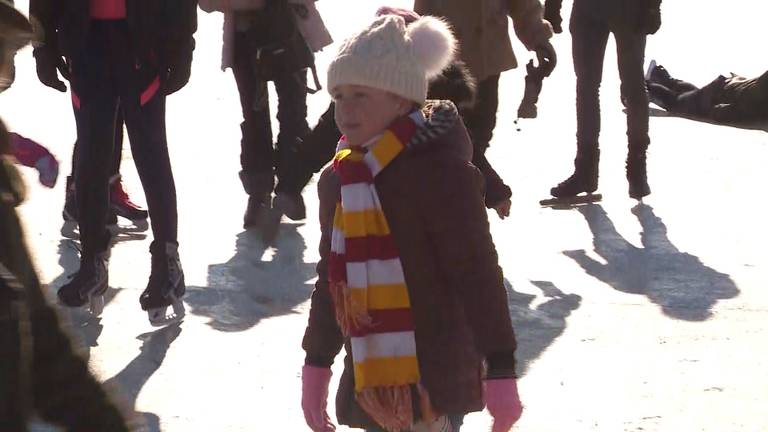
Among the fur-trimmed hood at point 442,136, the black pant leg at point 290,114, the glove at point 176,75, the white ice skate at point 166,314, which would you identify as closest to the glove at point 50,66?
the glove at point 176,75

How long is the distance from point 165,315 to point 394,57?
3.04m

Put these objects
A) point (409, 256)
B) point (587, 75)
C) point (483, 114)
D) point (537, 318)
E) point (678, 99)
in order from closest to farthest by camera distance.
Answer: point (409, 256) → point (537, 318) → point (483, 114) → point (587, 75) → point (678, 99)

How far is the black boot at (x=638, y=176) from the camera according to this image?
9047mm

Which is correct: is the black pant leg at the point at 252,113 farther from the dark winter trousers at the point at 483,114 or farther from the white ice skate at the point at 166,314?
the white ice skate at the point at 166,314

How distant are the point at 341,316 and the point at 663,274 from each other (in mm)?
4088

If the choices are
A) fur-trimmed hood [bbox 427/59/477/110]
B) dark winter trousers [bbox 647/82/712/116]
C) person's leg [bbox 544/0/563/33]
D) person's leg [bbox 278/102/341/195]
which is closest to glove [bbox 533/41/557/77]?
person's leg [bbox 278/102/341/195]

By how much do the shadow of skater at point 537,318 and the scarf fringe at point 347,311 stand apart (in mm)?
2456

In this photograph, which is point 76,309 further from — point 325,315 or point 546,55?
point 325,315

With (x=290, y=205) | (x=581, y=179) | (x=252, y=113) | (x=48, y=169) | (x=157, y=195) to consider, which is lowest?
(x=581, y=179)

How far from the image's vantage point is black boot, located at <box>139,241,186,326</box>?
659cm

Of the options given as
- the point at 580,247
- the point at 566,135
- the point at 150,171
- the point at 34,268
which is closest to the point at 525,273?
the point at 580,247

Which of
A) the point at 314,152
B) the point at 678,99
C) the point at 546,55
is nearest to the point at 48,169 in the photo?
the point at 314,152

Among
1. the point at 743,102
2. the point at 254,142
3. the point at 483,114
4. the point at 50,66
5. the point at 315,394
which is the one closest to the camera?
the point at 315,394

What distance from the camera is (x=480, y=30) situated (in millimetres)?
7496
